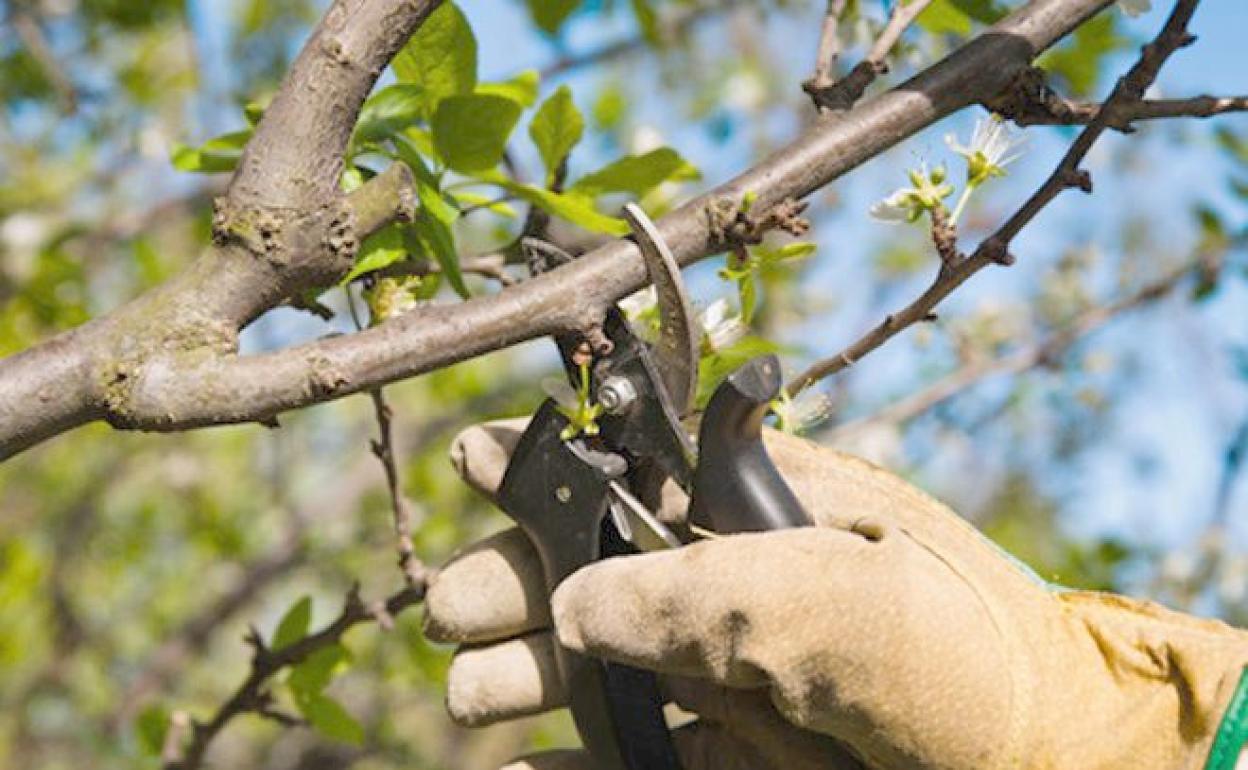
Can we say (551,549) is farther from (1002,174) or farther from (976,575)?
(1002,174)

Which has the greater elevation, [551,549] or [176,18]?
[176,18]

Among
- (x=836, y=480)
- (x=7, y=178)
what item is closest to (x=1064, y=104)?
(x=836, y=480)

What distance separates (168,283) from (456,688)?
0.38 m

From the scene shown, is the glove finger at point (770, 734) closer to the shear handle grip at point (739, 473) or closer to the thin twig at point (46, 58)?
the shear handle grip at point (739, 473)

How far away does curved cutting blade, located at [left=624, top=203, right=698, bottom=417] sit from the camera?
1.04m

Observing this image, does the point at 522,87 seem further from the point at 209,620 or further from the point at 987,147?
the point at 209,620

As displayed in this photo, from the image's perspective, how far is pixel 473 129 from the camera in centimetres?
120

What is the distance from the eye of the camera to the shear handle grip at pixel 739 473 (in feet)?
3.29

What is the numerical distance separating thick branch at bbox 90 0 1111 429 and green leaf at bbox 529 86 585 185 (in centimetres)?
23

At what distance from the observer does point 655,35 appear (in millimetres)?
2168

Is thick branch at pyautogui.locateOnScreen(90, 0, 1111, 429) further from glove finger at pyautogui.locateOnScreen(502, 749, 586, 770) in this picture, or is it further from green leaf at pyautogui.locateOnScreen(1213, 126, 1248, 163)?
green leaf at pyautogui.locateOnScreen(1213, 126, 1248, 163)

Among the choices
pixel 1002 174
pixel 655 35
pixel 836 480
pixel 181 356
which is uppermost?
pixel 655 35

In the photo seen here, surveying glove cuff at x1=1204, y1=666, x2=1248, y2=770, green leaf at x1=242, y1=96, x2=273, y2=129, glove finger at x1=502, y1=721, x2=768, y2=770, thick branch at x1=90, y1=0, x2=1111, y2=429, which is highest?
green leaf at x1=242, y1=96, x2=273, y2=129

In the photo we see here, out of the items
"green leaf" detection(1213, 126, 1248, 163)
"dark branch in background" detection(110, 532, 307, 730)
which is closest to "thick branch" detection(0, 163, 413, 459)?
"green leaf" detection(1213, 126, 1248, 163)
